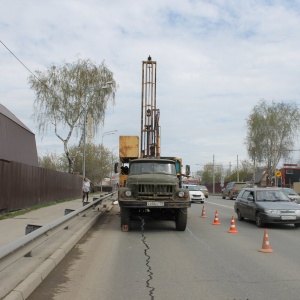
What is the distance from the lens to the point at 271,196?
48.3 feet

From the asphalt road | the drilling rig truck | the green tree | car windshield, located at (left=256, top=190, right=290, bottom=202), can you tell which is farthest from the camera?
the green tree

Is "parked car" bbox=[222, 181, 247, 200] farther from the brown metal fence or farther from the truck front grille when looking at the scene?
the truck front grille

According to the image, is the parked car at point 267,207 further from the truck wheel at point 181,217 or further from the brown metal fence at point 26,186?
the brown metal fence at point 26,186

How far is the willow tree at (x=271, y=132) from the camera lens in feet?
190

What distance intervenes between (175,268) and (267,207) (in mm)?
7044

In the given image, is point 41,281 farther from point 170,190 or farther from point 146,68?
point 146,68

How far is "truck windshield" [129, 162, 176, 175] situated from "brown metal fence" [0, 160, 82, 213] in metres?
5.40

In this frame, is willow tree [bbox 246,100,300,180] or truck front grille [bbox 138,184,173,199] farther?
willow tree [bbox 246,100,300,180]

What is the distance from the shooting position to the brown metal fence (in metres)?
16.0

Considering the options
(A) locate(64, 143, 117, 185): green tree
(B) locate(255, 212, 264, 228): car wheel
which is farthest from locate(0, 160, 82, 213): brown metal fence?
(A) locate(64, 143, 117, 185): green tree

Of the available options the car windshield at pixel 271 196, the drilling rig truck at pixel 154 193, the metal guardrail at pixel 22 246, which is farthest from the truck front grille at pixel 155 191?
the metal guardrail at pixel 22 246

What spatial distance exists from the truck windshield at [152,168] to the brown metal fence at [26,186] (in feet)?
17.7

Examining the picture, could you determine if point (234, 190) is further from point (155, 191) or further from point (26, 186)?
point (155, 191)

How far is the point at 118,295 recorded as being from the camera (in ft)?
18.1
